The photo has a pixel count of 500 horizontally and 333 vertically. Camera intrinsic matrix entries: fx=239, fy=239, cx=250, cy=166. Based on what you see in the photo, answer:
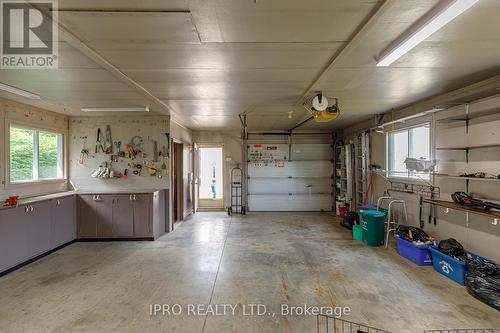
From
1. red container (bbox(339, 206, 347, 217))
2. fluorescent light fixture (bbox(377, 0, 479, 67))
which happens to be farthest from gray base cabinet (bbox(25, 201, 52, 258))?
red container (bbox(339, 206, 347, 217))

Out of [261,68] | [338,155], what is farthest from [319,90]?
[338,155]

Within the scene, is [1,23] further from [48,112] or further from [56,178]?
[56,178]

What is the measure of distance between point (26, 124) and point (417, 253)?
6891 mm

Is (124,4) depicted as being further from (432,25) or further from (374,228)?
(374,228)

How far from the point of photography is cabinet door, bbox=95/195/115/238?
4836mm

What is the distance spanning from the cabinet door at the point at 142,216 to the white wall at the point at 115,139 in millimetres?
509


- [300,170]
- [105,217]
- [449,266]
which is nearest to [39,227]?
[105,217]

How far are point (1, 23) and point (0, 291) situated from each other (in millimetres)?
3096

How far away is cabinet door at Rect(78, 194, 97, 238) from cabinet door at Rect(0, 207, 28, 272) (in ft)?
3.67

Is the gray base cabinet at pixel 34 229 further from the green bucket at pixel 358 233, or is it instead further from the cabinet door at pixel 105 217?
the green bucket at pixel 358 233

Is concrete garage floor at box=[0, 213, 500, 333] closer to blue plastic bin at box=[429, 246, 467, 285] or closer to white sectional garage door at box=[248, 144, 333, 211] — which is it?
blue plastic bin at box=[429, 246, 467, 285]

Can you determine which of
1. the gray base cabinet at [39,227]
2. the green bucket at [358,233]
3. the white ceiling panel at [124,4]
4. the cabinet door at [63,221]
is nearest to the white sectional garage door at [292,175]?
the green bucket at [358,233]

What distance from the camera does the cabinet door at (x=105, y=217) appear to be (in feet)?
15.9

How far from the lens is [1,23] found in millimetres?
1859
